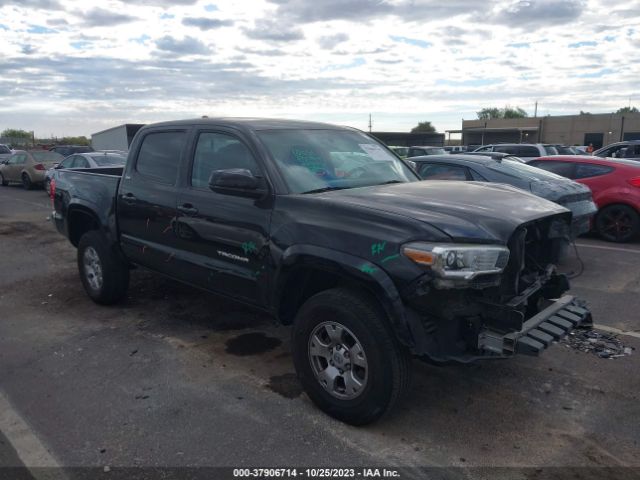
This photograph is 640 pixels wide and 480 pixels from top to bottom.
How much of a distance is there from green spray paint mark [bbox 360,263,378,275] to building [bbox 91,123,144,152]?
25.6 meters

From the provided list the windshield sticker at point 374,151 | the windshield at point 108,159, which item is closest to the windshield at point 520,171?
the windshield sticker at point 374,151

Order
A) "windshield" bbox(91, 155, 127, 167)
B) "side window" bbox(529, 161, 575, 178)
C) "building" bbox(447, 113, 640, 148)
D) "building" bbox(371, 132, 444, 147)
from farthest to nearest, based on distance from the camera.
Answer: "building" bbox(447, 113, 640, 148), "building" bbox(371, 132, 444, 147), "windshield" bbox(91, 155, 127, 167), "side window" bbox(529, 161, 575, 178)

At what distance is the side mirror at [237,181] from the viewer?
3754 millimetres

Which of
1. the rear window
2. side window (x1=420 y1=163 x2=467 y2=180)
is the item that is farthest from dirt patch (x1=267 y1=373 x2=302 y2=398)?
the rear window

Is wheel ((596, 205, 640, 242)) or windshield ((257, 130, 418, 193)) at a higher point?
windshield ((257, 130, 418, 193))

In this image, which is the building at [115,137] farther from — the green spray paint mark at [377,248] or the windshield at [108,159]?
the green spray paint mark at [377,248]

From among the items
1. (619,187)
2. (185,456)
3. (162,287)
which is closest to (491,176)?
(619,187)

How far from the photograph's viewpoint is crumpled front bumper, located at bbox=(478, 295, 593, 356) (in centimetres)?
316

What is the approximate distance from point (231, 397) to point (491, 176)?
18.1ft

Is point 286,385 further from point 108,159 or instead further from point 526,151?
point 526,151

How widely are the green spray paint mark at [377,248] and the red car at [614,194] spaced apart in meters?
7.43

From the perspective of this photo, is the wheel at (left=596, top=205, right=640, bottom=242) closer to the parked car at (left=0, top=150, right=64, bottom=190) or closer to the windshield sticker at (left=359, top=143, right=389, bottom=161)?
the windshield sticker at (left=359, top=143, right=389, bottom=161)

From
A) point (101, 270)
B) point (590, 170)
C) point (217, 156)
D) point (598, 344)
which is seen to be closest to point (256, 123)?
point (217, 156)

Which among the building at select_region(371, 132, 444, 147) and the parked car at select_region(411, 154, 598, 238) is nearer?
the parked car at select_region(411, 154, 598, 238)
